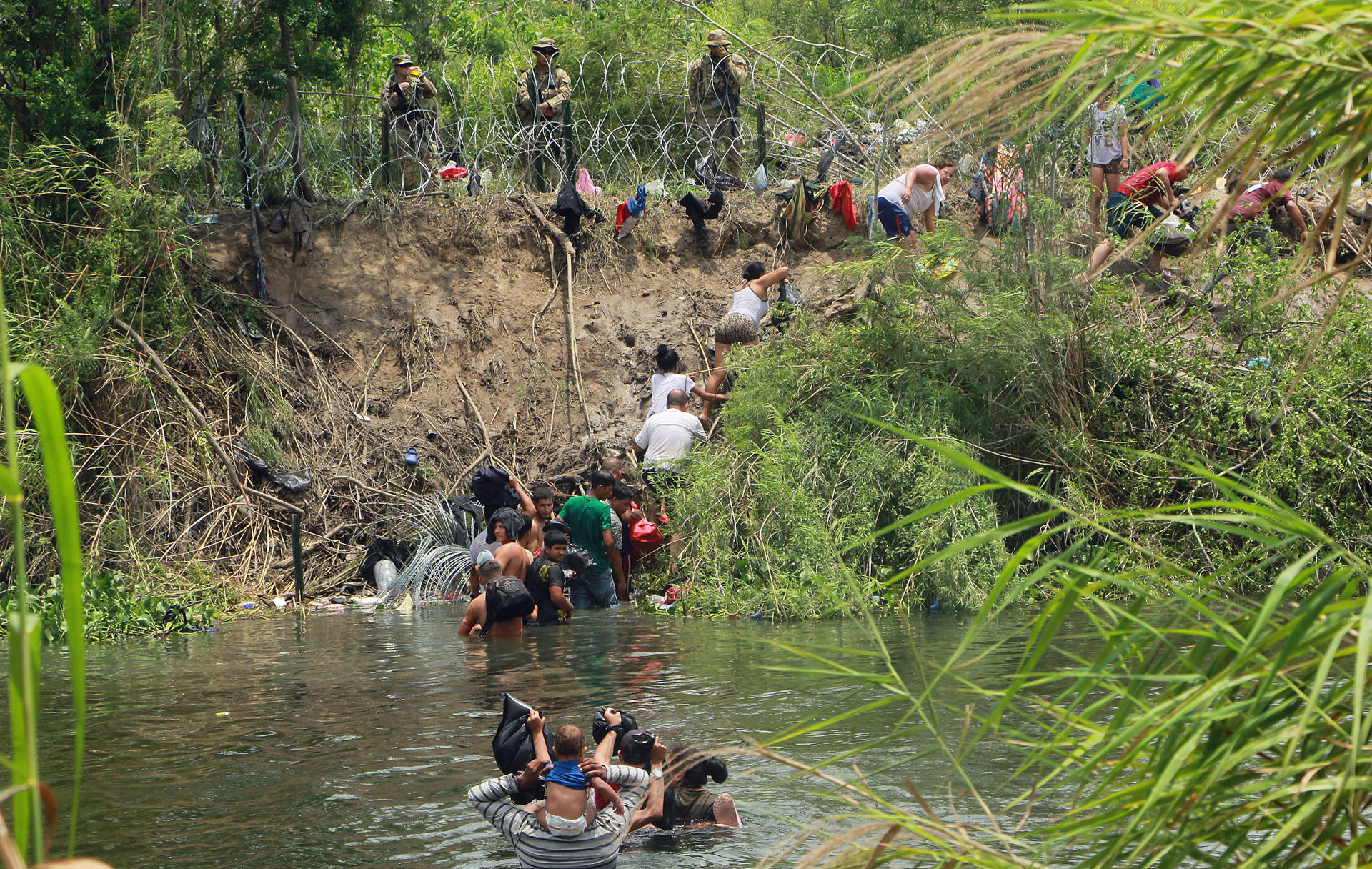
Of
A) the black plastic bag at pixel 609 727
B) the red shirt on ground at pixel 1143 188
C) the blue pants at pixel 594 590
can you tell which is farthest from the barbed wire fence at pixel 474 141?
the black plastic bag at pixel 609 727

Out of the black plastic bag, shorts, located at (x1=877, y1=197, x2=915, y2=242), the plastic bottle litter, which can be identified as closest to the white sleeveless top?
shorts, located at (x1=877, y1=197, x2=915, y2=242)

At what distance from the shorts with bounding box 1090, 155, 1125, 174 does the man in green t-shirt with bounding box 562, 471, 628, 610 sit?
6169 millimetres

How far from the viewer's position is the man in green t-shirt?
12.9 meters

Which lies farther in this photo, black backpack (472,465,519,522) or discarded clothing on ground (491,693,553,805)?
black backpack (472,465,519,522)

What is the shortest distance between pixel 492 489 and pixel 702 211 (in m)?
5.97

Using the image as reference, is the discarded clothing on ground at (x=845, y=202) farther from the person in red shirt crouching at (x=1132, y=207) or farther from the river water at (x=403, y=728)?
the river water at (x=403, y=728)

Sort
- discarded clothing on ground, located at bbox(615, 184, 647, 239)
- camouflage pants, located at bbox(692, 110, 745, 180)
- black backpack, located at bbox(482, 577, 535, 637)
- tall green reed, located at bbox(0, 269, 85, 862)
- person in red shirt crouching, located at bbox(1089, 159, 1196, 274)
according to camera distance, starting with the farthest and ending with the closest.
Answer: camouflage pants, located at bbox(692, 110, 745, 180)
discarded clothing on ground, located at bbox(615, 184, 647, 239)
person in red shirt crouching, located at bbox(1089, 159, 1196, 274)
black backpack, located at bbox(482, 577, 535, 637)
tall green reed, located at bbox(0, 269, 85, 862)

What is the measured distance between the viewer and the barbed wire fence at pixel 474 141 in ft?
55.3

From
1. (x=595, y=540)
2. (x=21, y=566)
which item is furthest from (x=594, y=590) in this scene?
Result: (x=21, y=566)

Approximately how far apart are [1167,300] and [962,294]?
2.42 m

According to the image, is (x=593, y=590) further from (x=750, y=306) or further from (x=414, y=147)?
(x=414, y=147)

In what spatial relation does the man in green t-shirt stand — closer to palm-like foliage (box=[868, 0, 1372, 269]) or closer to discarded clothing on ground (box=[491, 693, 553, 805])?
discarded clothing on ground (box=[491, 693, 553, 805])

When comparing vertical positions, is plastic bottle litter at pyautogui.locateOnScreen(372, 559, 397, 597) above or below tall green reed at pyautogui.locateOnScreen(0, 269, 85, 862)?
below

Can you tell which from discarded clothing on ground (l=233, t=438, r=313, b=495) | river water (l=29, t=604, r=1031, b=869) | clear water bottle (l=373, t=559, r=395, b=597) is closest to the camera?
river water (l=29, t=604, r=1031, b=869)
